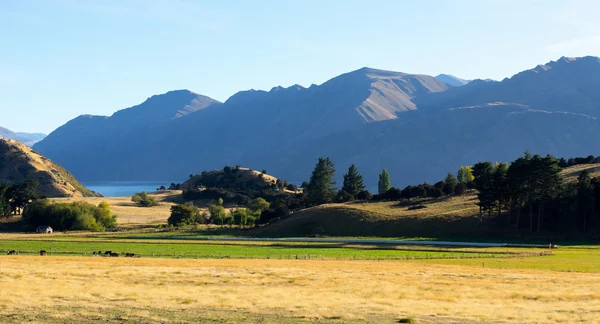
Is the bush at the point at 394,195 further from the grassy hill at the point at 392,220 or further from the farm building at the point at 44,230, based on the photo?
the farm building at the point at 44,230

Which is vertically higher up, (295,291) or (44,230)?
(44,230)

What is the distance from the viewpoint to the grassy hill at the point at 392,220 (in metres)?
123

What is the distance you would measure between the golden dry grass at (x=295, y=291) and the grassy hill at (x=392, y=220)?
2268 inches

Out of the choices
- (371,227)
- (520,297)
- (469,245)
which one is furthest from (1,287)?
(371,227)

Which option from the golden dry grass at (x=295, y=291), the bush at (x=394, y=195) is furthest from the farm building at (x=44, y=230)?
A: the bush at (x=394, y=195)

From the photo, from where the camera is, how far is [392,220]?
131m

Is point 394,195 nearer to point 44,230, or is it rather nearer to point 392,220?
point 392,220

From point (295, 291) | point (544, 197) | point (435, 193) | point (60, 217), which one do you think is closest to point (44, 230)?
point (60, 217)

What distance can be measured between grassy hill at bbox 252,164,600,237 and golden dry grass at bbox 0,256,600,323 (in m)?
57.6

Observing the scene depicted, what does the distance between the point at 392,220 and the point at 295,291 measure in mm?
87608

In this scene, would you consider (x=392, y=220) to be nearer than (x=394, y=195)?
Yes

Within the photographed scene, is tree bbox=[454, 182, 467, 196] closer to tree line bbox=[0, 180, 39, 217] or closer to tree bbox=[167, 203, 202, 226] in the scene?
tree bbox=[167, 203, 202, 226]

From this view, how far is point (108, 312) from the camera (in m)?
34.6

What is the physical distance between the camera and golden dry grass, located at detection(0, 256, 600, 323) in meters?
35.8
